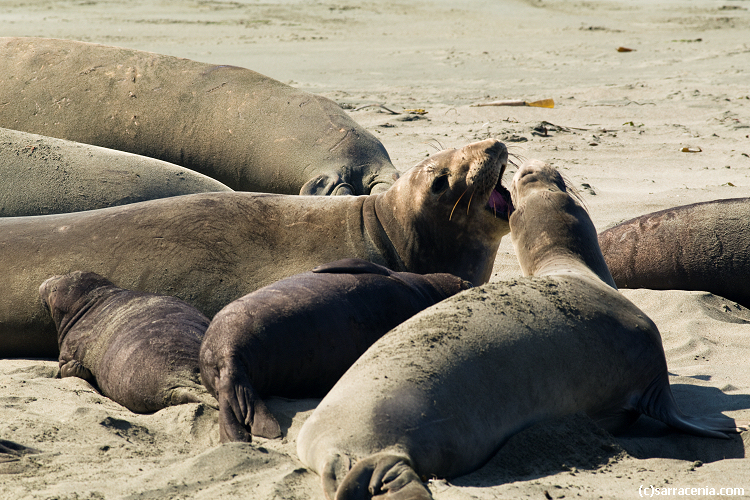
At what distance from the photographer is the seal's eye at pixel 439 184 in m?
4.20

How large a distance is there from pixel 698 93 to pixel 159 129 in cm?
732

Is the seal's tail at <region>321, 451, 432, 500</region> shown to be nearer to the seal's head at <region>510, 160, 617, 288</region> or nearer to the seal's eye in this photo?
the seal's head at <region>510, 160, 617, 288</region>

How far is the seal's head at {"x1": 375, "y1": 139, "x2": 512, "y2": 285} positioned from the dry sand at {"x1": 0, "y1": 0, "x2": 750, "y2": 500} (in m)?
0.94

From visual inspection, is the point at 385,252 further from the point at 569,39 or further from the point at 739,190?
the point at 569,39

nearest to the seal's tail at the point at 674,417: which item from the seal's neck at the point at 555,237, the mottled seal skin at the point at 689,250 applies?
the seal's neck at the point at 555,237

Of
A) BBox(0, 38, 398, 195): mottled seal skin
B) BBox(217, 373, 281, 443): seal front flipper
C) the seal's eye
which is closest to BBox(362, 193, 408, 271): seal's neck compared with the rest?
the seal's eye

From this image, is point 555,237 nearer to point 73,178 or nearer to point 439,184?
point 439,184

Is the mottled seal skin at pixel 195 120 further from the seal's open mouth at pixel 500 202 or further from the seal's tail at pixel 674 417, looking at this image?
the seal's tail at pixel 674 417

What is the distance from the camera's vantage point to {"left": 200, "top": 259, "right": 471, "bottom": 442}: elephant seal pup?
9.53 ft

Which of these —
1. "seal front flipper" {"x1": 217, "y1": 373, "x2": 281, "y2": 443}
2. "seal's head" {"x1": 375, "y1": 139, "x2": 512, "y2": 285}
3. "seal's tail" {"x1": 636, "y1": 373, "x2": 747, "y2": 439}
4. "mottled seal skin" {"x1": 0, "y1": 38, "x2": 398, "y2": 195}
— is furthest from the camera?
"mottled seal skin" {"x1": 0, "y1": 38, "x2": 398, "y2": 195}

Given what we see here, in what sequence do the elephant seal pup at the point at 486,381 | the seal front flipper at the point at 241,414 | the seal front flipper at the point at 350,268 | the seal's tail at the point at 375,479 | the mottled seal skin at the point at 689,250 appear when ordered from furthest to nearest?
1. the mottled seal skin at the point at 689,250
2. the seal front flipper at the point at 350,268
3. the seal front flipper at the point at 241,414
4. the elephant seal pup at the point at 486,381
5. the seal's tail at the point at 375,479

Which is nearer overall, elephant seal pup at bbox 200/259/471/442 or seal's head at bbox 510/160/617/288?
elephant seal pup at bbox 200/259/471/442

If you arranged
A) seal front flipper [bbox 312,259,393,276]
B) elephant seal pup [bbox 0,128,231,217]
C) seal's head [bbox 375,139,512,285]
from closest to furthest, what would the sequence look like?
seal front flipper [bbox 312,259,393,276]
seal's head [bbox 375,139,512,285]
elephant seal pup [bbox 0,128,231,217]

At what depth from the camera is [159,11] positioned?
20.2m
